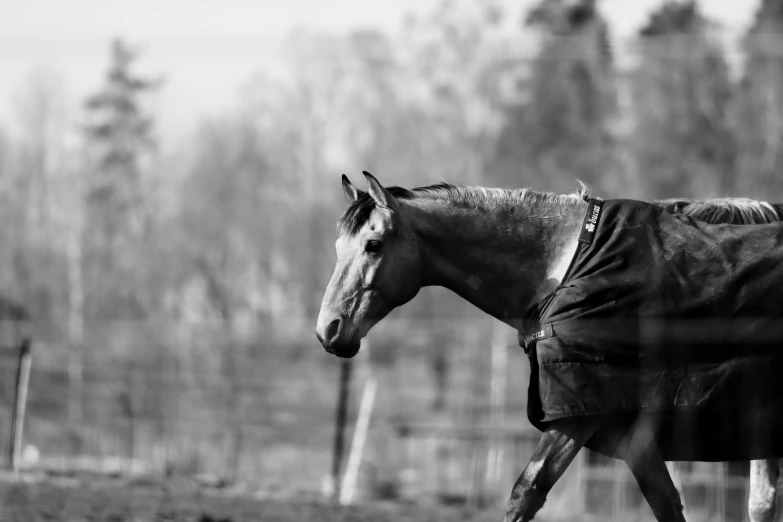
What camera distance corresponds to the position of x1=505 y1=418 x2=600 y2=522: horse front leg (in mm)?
4469

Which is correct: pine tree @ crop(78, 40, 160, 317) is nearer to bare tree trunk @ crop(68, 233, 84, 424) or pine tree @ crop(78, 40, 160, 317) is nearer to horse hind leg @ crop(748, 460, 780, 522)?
bare tree trunk @ crop(68, 233, 84, 424)

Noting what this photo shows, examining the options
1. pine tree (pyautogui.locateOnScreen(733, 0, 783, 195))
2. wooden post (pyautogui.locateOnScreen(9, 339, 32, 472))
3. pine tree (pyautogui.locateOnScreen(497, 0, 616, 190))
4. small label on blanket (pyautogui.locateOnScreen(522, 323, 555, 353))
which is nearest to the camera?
small label on blanket (pyautogui.locateOnScreen(522, 323, 555, 353))

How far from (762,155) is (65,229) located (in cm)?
2274

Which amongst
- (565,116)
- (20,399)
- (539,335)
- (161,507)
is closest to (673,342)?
(539,335)

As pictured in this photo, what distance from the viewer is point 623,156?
90.5 ft

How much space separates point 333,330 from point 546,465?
122 centimetres

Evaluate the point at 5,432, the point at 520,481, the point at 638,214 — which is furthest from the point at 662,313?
the point at 5,432

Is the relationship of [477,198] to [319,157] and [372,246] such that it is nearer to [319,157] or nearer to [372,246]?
Answer: [372,246]

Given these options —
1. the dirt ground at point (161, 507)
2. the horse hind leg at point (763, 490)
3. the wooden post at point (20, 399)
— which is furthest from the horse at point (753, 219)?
the wooden post at point (20, 399)

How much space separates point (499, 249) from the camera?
5.00 metres

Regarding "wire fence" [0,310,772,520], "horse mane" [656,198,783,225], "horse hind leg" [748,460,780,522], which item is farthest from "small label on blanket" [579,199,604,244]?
"wire fence" [0,310,772,520]

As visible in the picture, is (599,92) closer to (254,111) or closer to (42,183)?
(254,111)

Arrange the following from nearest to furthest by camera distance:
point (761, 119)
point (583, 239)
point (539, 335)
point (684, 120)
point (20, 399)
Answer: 1. point (539, 335)
2. point (583, 239)
3. point (20, 399)
4. point (761, 119)
5. point (684, 120)

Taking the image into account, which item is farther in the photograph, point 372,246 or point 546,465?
point 372,246
